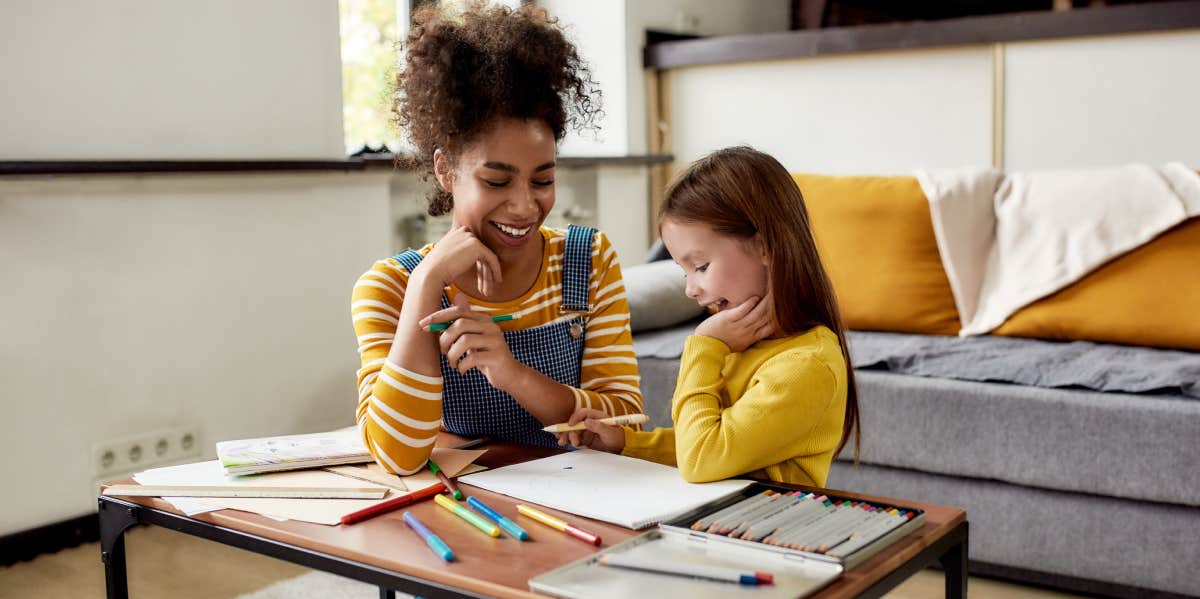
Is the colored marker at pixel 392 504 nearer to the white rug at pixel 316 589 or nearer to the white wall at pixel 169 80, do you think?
the white rug at pixel 316 589

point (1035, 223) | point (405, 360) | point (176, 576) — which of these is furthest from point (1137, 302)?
point (176, 576)

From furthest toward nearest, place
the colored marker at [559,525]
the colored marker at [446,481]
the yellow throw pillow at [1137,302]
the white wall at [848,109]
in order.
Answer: the white wall at [848,109] < the yellow throw pillow at [1137,302] < the colored marker at [446,481] < the colored marker at [559,525]

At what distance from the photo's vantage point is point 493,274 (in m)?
1.34

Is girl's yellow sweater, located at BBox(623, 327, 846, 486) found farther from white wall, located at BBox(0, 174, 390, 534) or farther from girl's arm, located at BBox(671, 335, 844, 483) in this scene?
white wall, located at BBox(0, 174, 390, 534)

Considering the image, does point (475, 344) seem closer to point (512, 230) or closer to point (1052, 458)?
point (512, 230)

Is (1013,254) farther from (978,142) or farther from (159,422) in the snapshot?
(159,422)

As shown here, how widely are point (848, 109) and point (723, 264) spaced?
2.78 m

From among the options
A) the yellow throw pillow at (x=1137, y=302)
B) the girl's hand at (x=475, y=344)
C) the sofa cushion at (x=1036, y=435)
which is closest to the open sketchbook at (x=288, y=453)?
the girl's hand at (x=475, y=344)

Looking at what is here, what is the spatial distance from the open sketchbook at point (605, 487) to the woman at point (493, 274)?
0.38 ft

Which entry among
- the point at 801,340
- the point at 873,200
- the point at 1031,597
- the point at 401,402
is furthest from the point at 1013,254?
the point at 401,402

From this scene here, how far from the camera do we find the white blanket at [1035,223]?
252cm

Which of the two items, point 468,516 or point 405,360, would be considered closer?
point 468,516

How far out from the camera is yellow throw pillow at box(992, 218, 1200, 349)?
2389 millimetres

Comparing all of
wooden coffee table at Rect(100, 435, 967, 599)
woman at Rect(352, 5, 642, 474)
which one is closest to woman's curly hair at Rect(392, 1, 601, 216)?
woman at Rect(352, 5, 642, 474)
